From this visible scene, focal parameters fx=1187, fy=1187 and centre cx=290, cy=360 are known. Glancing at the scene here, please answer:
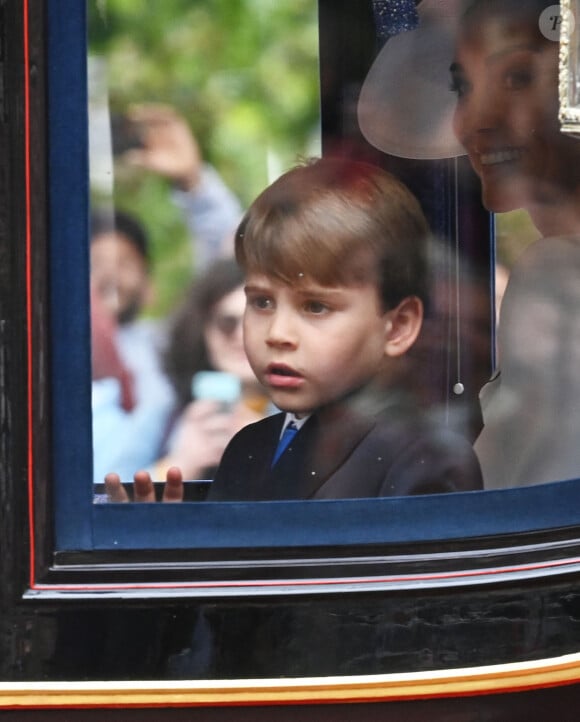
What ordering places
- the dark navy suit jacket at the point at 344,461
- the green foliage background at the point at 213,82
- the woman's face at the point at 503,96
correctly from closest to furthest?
the green foliage background at the point at 213,82
the dark navy suit jacket at the point at 344,461
the woman's face at the point at 503,96

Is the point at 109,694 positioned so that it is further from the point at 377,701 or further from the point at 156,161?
the point at 156,161

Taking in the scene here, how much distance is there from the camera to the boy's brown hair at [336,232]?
213 centimetres

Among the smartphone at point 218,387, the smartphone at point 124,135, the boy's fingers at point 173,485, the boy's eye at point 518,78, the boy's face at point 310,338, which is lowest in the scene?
the boy's fingers at point 173,485

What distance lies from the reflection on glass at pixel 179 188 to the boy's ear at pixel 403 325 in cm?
27

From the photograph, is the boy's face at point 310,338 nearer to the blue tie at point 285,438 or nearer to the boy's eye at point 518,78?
the blue tie at point 285,438

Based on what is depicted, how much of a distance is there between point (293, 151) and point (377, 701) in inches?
39.0

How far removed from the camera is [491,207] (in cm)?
236

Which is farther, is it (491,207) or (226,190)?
(491,207)

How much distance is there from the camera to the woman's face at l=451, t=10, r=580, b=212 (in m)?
2.28

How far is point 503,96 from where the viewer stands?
2.30 meters

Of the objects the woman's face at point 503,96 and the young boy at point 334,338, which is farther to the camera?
the woman's face at point 503,96

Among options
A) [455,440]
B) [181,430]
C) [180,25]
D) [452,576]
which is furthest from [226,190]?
[452,576]

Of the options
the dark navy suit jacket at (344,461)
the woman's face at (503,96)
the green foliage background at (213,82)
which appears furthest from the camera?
the woman's face at (503,96)

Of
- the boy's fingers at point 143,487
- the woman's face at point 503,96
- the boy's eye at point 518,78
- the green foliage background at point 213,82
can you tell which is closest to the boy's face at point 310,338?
the green foliage background at point 213,82
